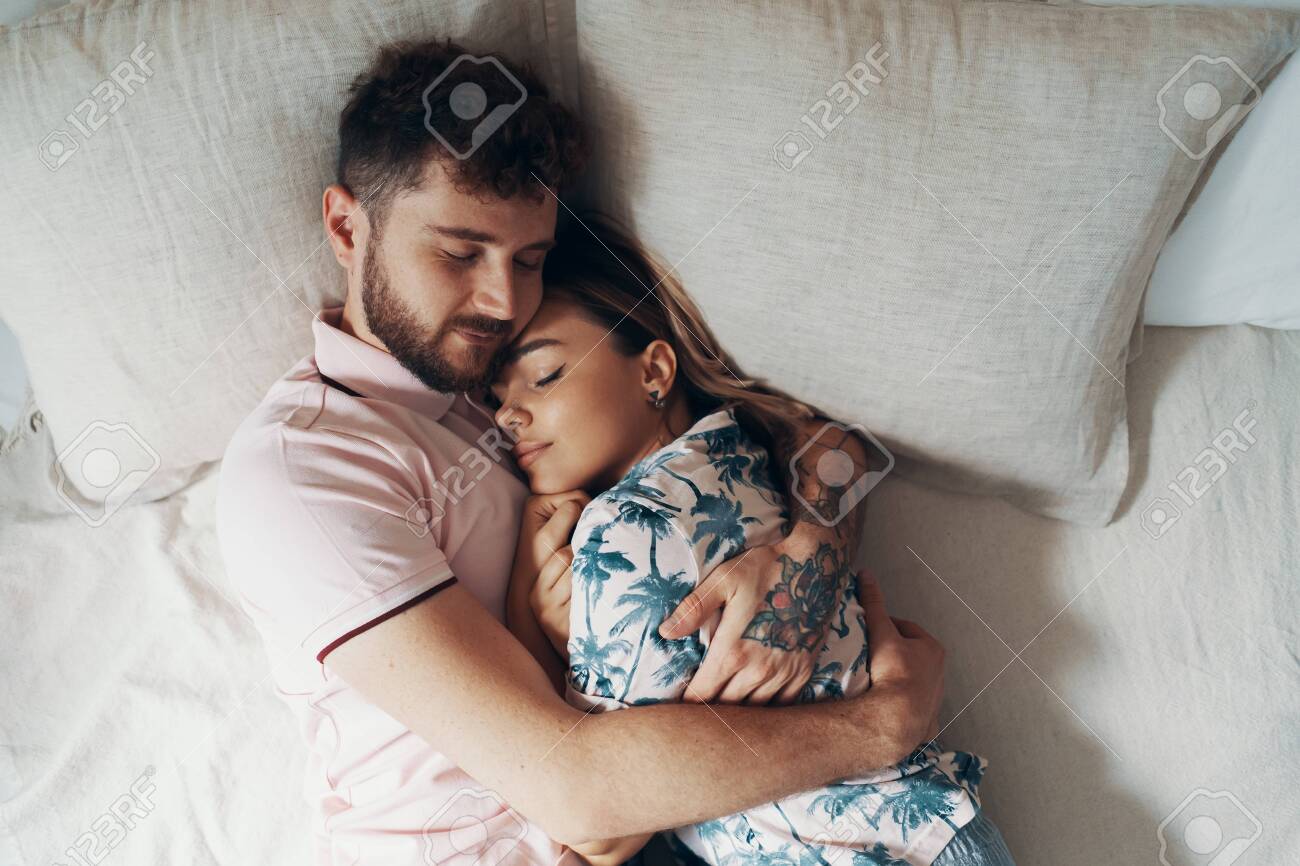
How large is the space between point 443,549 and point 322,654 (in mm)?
213

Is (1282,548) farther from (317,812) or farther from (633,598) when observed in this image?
(317,812)

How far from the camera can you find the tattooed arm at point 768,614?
3.62 ft

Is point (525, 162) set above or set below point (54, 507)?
above

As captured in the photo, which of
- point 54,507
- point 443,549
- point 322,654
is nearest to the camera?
point 322,654

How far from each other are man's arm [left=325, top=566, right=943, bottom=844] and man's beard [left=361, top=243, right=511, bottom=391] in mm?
338

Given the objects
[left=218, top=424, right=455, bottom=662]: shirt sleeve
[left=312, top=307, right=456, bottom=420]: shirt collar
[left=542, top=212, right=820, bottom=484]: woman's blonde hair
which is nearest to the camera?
[left=218, top=424, right=455, bottom=662]: shirt sleeve

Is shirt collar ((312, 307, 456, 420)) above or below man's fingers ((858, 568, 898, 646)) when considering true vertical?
above

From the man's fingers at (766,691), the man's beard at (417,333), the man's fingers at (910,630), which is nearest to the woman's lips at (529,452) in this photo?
the man's beard at (417,333)

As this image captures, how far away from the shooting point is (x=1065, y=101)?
43.9 inches

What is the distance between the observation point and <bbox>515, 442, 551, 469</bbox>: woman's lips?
1303 millimetres

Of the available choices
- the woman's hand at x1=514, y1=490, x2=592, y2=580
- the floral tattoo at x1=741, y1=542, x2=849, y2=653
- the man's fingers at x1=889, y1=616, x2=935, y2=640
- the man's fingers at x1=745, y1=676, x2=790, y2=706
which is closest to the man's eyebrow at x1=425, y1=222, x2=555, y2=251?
the woman's hand at x1=514, y1=490, x2=592, y2=580

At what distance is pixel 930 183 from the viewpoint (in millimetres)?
1156

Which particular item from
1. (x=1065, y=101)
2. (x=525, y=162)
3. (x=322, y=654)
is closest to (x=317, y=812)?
(x=322, y=654)

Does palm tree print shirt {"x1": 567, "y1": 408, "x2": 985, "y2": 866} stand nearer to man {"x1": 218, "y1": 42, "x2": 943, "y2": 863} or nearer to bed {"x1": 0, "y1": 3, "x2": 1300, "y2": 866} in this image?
man {"x1": 218, "y1": 42, "x2": 943, "y2": 863}
